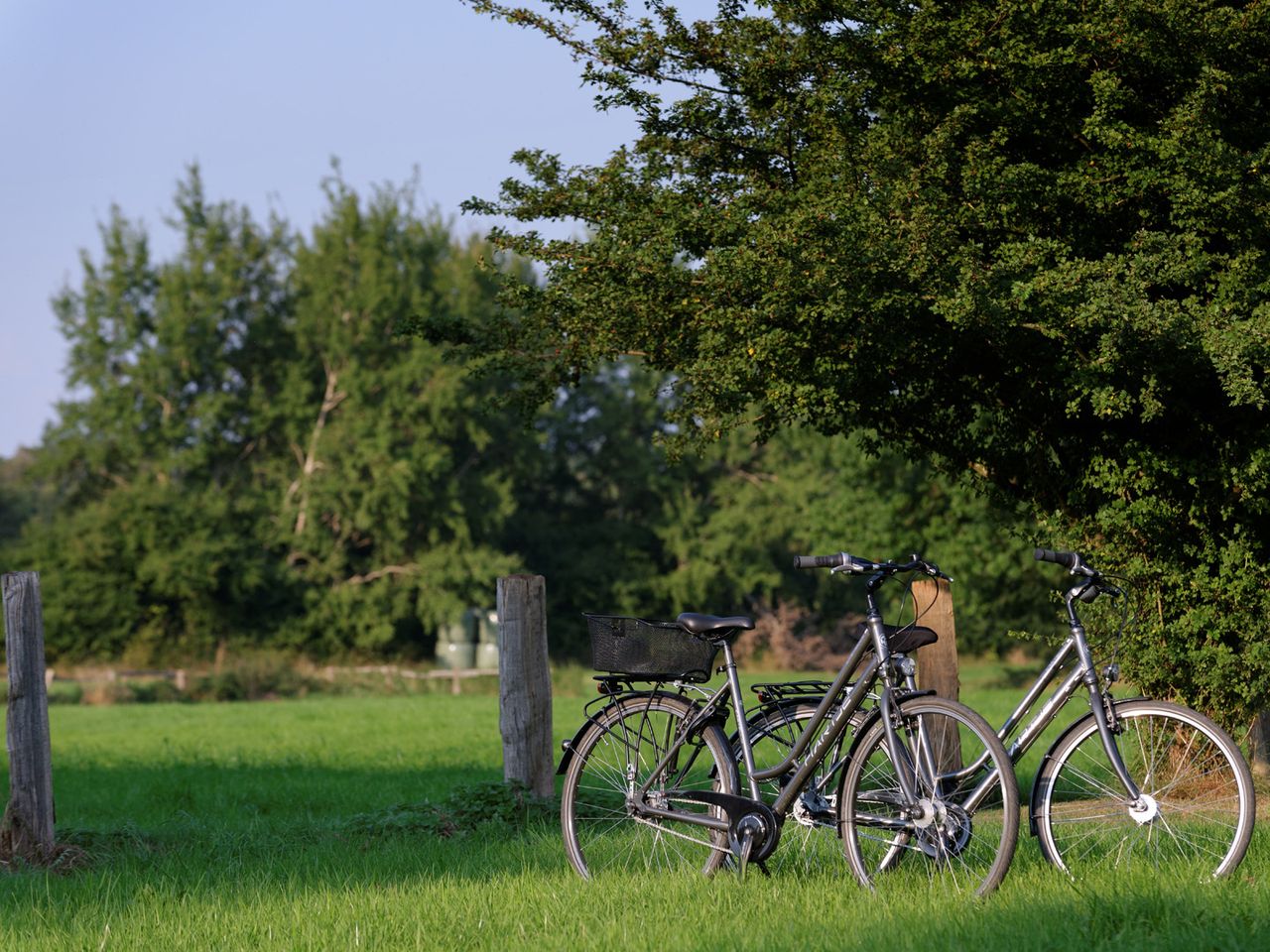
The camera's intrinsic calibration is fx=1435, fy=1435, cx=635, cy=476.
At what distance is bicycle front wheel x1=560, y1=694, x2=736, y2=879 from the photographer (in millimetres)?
6438

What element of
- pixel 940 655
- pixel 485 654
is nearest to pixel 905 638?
pixel 940 655

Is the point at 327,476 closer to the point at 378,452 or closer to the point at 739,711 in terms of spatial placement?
the point at 378,452

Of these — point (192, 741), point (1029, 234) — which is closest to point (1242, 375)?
point (1029, 234)

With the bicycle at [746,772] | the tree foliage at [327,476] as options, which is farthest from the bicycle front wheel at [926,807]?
the tree foliage at [327,476]

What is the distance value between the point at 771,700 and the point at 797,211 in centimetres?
336

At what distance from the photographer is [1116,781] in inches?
225

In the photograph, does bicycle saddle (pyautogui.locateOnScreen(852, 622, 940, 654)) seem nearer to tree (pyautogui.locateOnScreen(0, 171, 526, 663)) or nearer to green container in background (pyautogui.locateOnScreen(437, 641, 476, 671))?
tree (pyautogui.locateOnScreen(0, 171, 526, 663))

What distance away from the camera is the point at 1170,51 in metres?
8.53

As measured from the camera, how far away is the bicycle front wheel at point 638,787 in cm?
644

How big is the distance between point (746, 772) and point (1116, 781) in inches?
61.6

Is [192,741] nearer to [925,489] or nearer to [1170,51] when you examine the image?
[925,489]

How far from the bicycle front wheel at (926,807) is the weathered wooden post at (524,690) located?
12.1 feet

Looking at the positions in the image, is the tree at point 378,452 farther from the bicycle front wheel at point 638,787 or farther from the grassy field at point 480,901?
the bicycle front wheel at point 638,787

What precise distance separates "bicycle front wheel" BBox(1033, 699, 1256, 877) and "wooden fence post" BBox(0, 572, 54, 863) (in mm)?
5525
